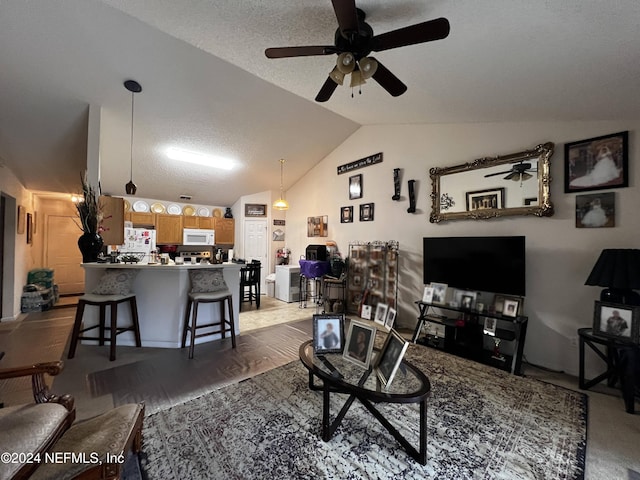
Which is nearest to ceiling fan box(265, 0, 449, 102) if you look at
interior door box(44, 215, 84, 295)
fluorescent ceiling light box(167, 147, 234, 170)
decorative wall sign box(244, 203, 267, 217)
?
fluorescent ceiling light box(167, 147, 234, 170)

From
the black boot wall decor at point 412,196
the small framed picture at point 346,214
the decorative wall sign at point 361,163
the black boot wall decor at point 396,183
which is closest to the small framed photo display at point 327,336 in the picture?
the black boot wall decor at point 412,196

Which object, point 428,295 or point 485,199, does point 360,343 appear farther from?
point 485,199

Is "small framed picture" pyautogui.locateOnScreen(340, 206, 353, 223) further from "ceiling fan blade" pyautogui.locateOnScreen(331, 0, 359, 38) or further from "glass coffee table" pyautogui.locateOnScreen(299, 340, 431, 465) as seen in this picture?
"ceiling fan blade" pyautogui.locateOnScreen(331, 0, 359, 38)

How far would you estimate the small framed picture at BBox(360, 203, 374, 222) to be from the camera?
15.1ft

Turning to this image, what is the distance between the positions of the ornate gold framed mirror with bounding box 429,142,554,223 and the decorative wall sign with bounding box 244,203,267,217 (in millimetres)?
4222

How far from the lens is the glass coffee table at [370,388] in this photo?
1470 millimetres

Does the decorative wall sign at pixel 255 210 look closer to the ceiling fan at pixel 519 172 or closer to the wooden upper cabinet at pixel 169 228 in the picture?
the wooden upper cabinet at pixel 169 228

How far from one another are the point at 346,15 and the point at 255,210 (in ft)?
18.4

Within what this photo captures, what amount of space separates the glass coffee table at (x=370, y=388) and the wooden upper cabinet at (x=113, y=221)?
3.69 metres

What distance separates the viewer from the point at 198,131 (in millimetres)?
4023

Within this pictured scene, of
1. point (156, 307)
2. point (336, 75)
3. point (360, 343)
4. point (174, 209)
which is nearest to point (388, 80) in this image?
point (336, 75)

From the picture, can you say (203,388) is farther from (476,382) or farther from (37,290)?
(37,290)

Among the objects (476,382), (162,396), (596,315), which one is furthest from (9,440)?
(596,315)

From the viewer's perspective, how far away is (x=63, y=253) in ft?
20.8
